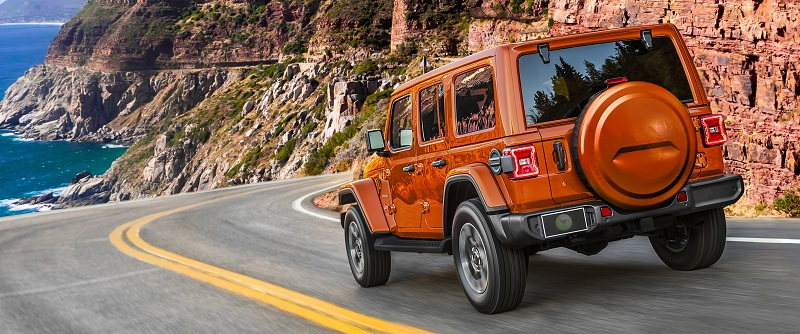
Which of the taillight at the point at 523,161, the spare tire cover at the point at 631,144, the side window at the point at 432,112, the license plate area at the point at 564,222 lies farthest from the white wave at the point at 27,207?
the spare tire cover at the point at 631,144

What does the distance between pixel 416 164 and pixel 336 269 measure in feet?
8.38

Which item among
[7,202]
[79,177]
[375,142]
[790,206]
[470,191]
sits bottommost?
[7,202]

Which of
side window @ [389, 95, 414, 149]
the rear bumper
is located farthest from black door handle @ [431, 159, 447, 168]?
the rear bumper

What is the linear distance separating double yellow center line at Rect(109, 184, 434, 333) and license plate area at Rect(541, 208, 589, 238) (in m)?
1.07

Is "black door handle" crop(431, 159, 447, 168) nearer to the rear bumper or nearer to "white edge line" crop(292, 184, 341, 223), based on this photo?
the rear bumper

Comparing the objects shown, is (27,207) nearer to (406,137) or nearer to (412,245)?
(406,137)

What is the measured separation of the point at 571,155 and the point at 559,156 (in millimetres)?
76

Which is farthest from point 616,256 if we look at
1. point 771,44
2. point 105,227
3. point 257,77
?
point 257,77

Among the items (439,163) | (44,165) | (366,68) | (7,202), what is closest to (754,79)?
(439,163)

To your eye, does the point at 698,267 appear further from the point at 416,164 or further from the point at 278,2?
the point at 278,2

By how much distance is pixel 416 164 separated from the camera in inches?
264

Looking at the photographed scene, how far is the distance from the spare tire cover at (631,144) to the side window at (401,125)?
6.47ft

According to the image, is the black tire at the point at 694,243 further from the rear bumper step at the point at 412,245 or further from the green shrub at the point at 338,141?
the green shrub at the point at 338,141

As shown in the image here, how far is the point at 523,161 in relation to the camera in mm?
5227
